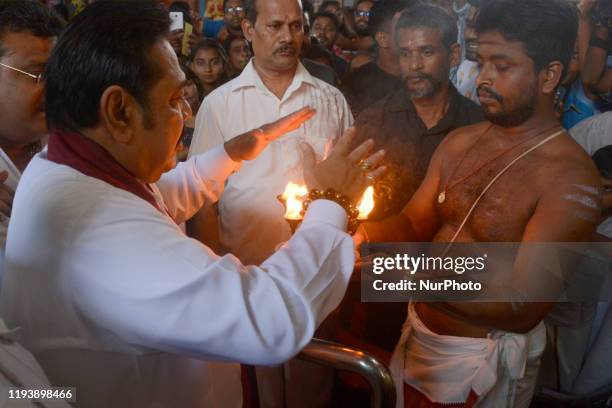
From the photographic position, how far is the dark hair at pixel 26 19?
1560mm

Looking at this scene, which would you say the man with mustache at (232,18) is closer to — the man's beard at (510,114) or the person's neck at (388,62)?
the person's neck at (388,62)

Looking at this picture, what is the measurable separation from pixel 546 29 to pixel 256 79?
922 millimetres

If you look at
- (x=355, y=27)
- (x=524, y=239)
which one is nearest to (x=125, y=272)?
(x=524, y=239)

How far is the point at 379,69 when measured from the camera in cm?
170

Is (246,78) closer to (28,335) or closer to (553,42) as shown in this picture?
(553,42)

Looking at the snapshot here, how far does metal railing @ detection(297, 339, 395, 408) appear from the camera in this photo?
4.31 feet

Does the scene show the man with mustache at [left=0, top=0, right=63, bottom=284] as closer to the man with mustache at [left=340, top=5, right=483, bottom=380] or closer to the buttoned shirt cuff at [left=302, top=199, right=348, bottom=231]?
the buttoned shirt cuff at [left=302, top=199, right=348, bottom=231]

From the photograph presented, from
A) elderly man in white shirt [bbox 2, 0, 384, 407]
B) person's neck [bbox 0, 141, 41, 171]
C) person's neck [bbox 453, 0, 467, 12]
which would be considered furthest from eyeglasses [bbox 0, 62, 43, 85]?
person's neck [bbox 453, 0, 467, 12]

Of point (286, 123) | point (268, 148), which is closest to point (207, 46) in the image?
point (268, 148)

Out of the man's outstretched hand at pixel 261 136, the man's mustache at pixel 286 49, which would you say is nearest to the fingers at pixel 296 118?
the man's outstretched hand at pixel 261 136

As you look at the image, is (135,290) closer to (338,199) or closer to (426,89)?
(338,199)

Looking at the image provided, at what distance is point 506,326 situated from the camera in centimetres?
149

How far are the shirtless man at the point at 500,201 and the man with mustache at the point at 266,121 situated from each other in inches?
14.7

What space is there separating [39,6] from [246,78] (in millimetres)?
662
